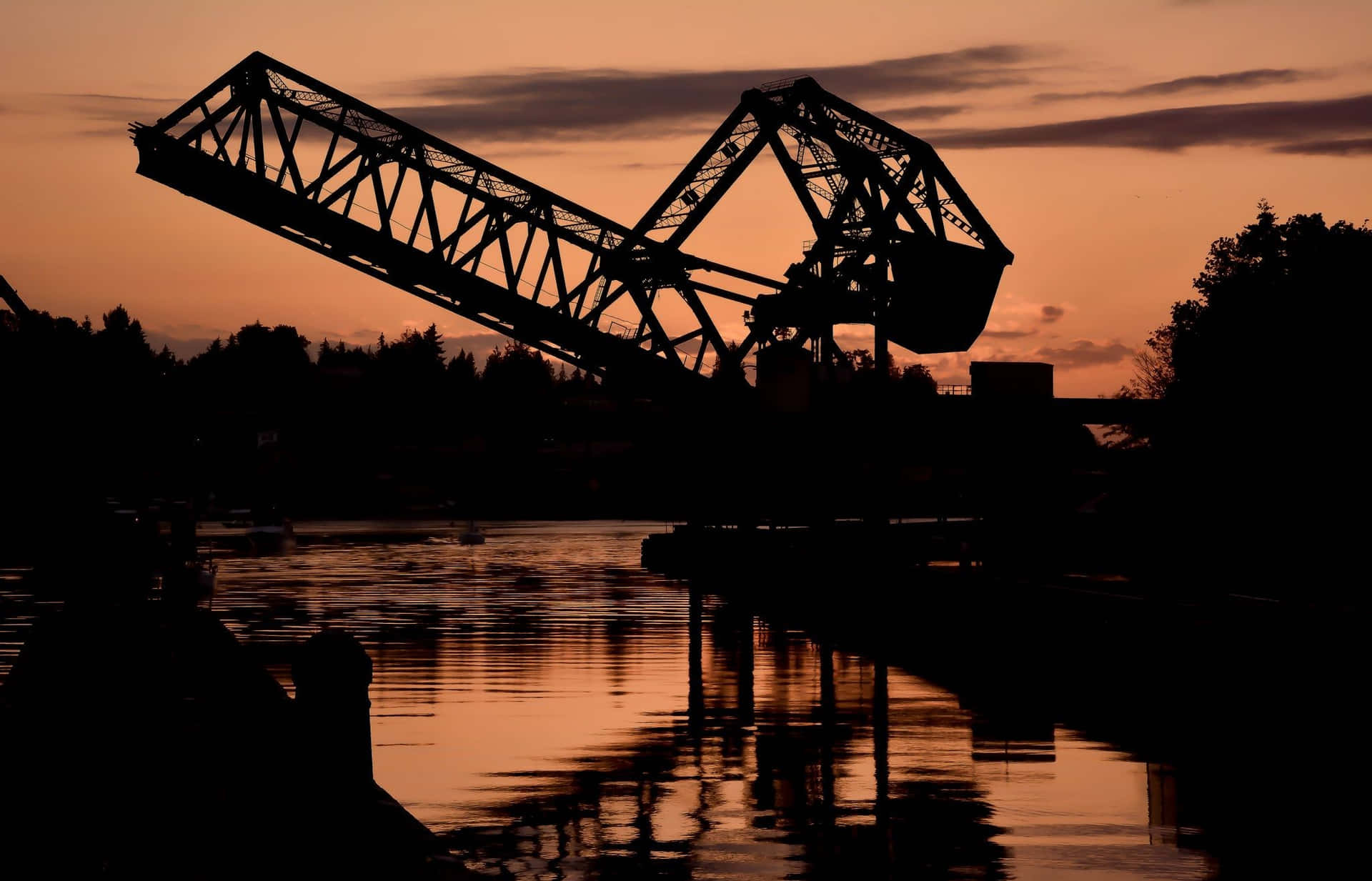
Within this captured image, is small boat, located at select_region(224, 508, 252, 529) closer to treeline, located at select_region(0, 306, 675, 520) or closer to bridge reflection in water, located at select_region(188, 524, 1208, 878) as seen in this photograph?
treeline, located at select_region(0, 306, 675, 520)

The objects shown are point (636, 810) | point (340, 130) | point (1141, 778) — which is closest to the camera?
point (636, 810)

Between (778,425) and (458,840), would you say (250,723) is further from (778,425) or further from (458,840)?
(778,425)

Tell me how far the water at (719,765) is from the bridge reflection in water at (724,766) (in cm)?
3

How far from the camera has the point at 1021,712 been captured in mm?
19906

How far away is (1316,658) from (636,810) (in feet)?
23.5

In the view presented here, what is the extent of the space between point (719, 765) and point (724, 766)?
0.09 meters

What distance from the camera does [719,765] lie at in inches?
626

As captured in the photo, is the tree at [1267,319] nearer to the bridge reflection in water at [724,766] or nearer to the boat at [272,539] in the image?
the bridge reflection in water at [724,766]

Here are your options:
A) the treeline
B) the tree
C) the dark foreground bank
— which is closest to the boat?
the treeline

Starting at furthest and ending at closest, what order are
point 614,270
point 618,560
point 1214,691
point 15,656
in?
point 618,560 < point 614,270 < point 15,656 < point 1214,691

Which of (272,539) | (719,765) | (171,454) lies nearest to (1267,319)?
(272,539)

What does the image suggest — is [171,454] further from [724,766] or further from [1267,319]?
[724,766]

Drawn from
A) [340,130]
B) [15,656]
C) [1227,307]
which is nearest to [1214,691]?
[15,656]

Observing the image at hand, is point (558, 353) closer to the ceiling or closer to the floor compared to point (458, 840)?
closer to the ceiling
